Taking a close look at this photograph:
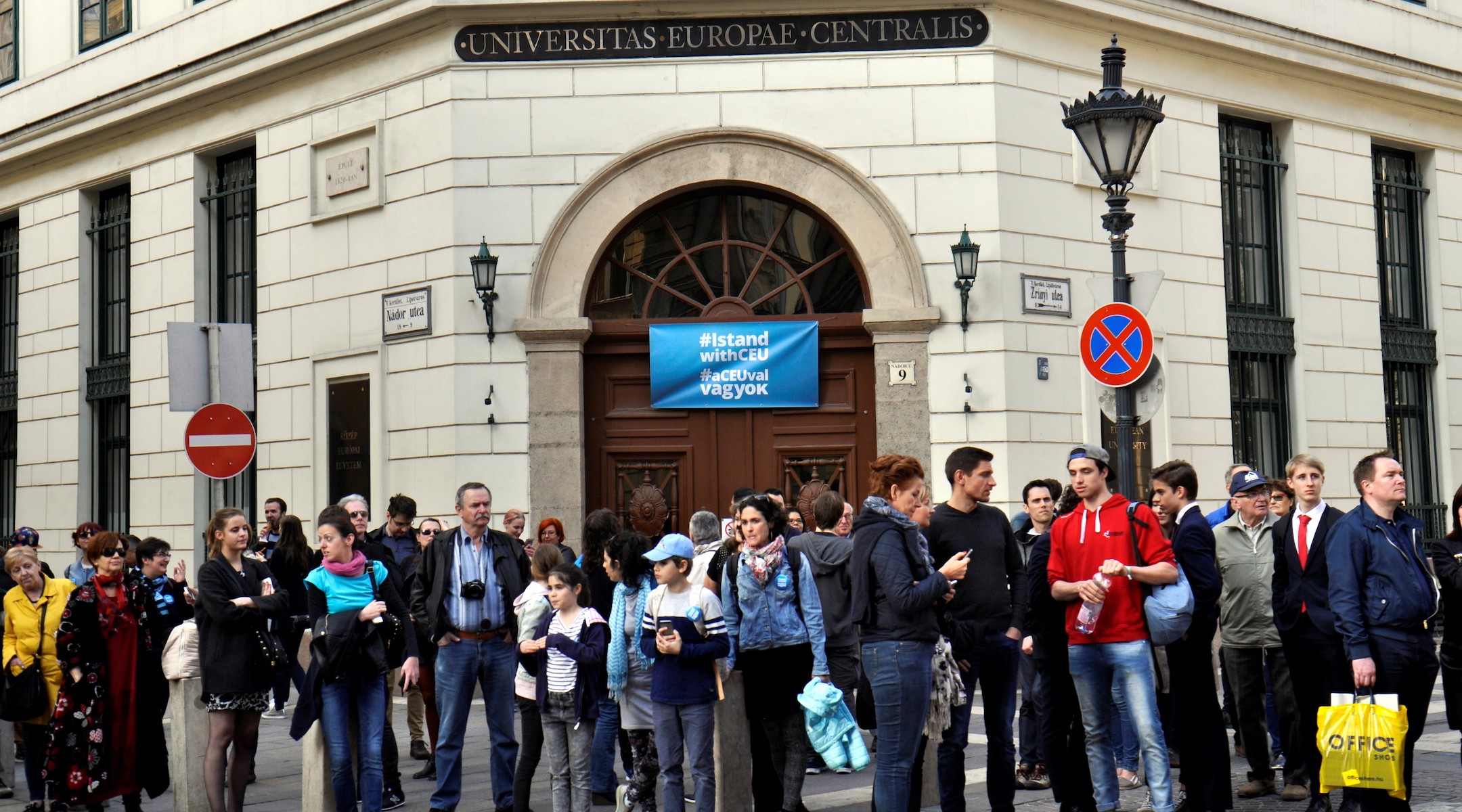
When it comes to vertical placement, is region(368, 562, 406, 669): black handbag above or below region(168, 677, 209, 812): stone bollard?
above

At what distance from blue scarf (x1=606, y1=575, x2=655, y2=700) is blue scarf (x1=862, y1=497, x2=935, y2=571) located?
1359 mm

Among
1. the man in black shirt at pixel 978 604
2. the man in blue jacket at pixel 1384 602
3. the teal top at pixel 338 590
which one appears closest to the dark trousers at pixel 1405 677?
the man in blue jacket at pixel 1384 602

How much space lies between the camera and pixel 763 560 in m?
8.55

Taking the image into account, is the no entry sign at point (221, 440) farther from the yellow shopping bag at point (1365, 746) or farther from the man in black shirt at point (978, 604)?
the yellow shopping bag at point (1365, 746)

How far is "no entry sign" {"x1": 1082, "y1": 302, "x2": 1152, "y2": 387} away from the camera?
34.9ft

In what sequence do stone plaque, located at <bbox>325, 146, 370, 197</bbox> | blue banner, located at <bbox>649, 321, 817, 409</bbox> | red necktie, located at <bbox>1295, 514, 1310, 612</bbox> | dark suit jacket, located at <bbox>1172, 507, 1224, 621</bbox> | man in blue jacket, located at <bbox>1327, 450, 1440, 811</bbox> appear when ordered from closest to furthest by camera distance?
man in blue jacket, located at <bbox>1327, 450, 1440, 811</bbox>, dark suit jacket, located at <bbox>1172, 507, 1224, 621</bbox>, red necktie, located at <bbox>1295, 514, 1310, 612</bbox>, blue banner, located at <bbox>649, 321, 817, 409</bbox>, stone plaque, located at <bbox>325, 146, 370, 197</bbox>

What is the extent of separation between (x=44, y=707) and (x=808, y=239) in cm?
855

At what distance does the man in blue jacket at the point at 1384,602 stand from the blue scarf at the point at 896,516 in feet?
6.40

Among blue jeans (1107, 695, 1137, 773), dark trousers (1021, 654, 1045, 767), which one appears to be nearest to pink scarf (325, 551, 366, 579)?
dark trousers (1021, 654, 1045, 767)

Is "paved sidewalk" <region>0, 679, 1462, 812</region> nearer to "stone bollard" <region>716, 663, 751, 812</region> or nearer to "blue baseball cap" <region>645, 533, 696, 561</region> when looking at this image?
"stone bollard" <region>716, 663, 751, 812</region>

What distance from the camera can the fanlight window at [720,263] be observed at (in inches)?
611

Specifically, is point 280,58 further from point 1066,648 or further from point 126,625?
point 1066,648

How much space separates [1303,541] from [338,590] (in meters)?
5.25

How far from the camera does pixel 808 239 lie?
15570 millimetres
